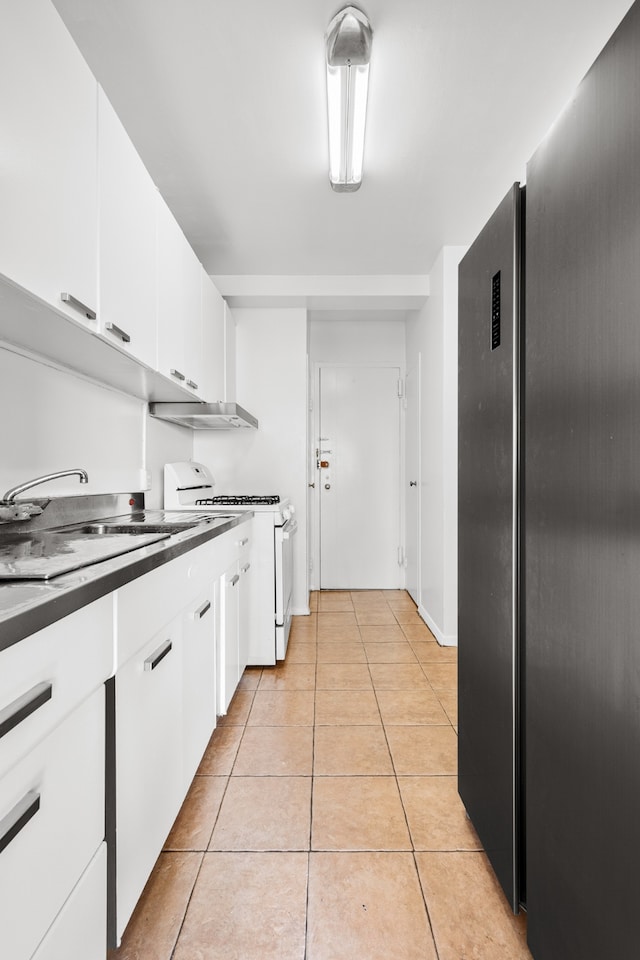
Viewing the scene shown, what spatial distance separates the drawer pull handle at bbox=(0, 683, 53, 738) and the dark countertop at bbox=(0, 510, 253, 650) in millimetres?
85

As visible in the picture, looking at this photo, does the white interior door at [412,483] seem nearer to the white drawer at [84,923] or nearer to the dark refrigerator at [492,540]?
the dark refrigerator at [492,540]

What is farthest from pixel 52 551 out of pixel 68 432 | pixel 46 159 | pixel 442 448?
pixel 442 448

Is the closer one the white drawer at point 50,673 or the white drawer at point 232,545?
the white drawer at point 50,673

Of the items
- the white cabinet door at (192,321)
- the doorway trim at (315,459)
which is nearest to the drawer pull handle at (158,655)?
the white cabinet door at (192,321)

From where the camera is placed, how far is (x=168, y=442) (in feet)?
11.0

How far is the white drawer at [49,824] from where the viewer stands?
68cm

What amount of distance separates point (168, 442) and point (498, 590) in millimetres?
2542

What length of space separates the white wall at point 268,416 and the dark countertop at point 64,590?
8.86 ft

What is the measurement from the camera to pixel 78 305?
1.31 meters

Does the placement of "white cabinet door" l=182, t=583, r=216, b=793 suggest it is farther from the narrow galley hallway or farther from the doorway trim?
the doorway trim

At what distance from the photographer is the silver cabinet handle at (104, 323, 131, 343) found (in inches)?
59.5

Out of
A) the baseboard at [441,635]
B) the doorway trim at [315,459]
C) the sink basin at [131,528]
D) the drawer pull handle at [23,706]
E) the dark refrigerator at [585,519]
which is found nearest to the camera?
the drawer pull handle at [23,706]

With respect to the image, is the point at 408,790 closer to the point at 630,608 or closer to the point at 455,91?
the point at 630,608

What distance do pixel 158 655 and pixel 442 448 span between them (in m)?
2.53
